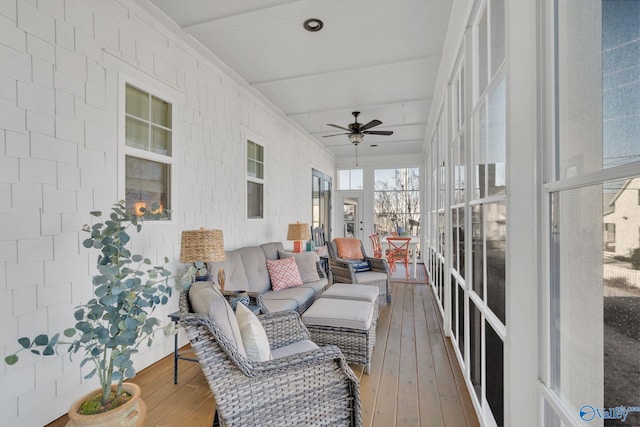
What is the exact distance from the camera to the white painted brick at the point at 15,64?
1.61m

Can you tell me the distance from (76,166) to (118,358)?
1.36 m

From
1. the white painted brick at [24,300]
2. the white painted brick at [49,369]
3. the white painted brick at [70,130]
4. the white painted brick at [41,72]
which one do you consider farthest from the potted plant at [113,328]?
the white painted brick at [41,72]

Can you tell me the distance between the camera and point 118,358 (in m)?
1.38

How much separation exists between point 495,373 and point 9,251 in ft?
8.95

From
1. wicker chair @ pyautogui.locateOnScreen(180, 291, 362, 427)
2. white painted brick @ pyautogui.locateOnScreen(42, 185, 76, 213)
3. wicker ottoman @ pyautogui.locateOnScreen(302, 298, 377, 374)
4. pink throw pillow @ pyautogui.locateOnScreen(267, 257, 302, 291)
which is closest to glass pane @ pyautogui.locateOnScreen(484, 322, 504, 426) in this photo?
wicker chair @ pyautogui.locateOnScreen(180, 291, 362, 427)

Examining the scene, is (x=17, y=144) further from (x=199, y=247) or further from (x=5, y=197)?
(x=199, y=247)

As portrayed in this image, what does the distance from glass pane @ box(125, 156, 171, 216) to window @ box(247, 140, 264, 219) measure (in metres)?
1.49

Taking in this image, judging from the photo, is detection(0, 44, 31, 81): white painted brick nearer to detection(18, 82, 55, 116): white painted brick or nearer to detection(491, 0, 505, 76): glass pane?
detection(18, 82, 55, 116): white painted brick

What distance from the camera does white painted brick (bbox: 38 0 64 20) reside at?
1.79m

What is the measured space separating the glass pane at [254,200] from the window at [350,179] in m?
4.45

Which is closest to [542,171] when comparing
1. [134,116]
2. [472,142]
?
[472,142]

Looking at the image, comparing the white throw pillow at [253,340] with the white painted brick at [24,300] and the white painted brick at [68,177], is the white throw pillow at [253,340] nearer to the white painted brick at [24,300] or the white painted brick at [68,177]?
the white painted brick at [24,300]

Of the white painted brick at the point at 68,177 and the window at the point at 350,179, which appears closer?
the white painted brick at the point at 68,177

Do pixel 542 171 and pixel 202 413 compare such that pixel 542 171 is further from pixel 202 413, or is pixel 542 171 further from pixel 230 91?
pixel 230 91
